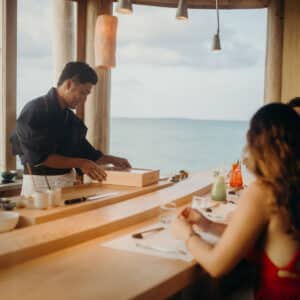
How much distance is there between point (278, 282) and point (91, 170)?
5.87 ft

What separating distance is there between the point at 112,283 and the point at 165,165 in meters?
A: 26.0

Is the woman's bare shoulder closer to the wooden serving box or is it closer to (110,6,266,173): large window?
the wooden serving box

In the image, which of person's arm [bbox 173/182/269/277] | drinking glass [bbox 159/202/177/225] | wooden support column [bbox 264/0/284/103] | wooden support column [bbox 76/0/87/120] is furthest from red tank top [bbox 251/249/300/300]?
wooden support column [bbox 264/0/284/103]

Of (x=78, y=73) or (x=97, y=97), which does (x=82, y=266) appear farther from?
(x=97, y=97)

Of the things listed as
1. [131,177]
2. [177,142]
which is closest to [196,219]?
[131,177]

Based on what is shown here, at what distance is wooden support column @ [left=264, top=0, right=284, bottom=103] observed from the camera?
16.3 ft

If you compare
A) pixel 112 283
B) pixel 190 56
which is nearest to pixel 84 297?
pixel 112 283

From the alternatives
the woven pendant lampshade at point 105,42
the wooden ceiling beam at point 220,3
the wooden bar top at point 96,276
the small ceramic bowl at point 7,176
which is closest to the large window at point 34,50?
the small ceramic bowl at point 7,176

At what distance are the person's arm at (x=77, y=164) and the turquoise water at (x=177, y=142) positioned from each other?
20330 millimetres

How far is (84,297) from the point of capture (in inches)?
53.1

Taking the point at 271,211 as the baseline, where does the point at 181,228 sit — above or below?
below

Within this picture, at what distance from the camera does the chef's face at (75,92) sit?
3.36 metres

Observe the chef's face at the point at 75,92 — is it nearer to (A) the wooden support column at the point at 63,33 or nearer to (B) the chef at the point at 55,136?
(B) the chef at the point at 55,136

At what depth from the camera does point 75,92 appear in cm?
337
